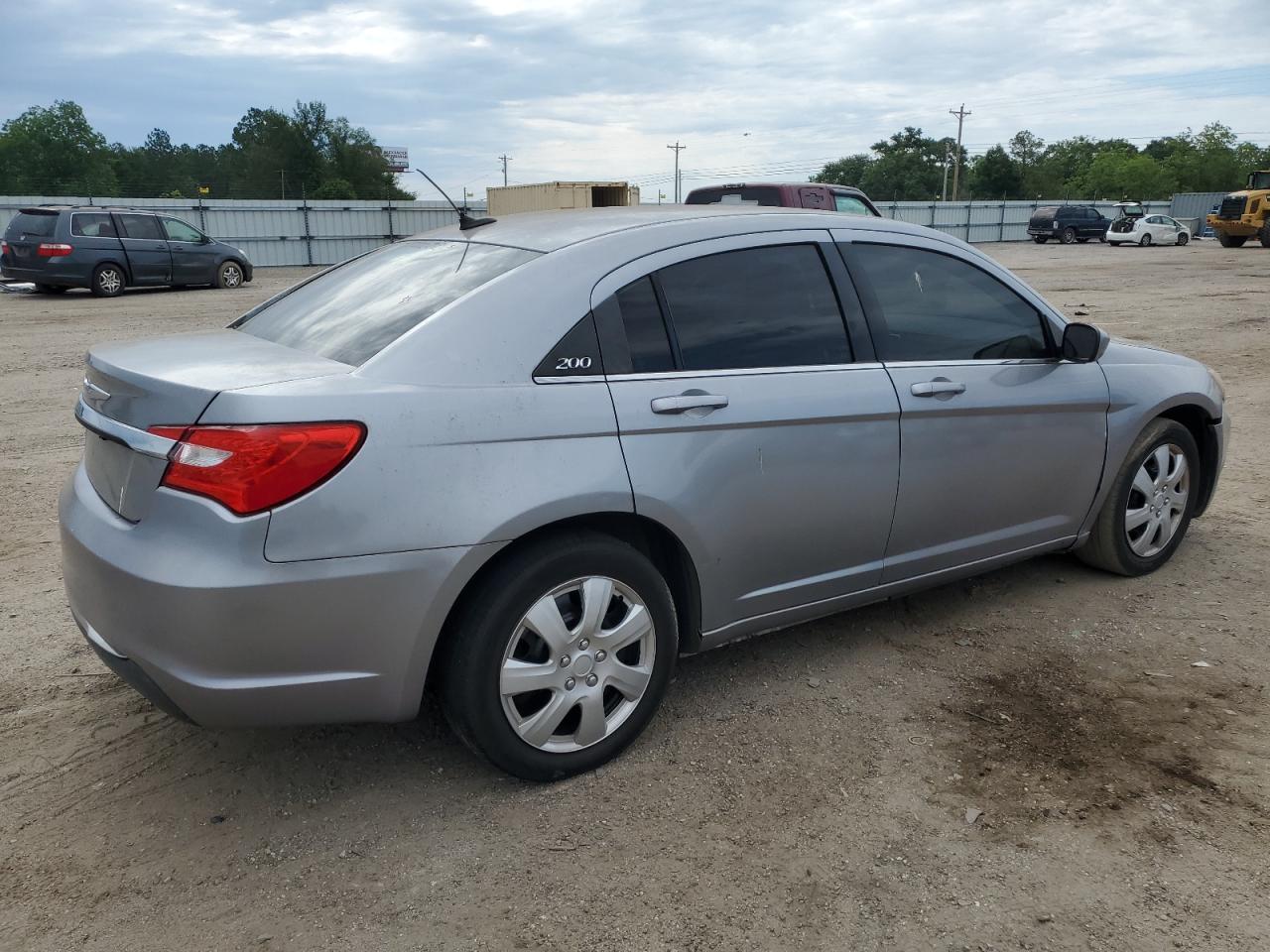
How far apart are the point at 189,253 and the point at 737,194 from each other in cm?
1149

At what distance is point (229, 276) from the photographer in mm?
21484

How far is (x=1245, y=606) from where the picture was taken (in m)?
4.29

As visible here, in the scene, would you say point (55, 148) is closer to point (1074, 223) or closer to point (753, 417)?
point (1074, 223)

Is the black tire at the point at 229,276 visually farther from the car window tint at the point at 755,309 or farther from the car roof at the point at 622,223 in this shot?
the car window tint at the point at 755,309

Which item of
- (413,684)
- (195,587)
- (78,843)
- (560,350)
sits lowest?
(78,843)

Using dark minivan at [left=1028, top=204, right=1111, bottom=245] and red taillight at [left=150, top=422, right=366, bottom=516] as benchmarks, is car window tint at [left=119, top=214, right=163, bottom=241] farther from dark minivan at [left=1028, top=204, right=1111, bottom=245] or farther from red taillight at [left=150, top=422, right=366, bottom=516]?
dark minivan at [left=1028, top=204, right=1111, bottom=245]

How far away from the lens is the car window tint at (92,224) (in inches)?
709

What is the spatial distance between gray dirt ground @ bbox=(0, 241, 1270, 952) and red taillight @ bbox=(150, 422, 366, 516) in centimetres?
99

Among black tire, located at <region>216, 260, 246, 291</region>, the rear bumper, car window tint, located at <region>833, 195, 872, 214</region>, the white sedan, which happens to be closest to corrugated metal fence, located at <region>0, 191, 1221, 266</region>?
black tire, located at <region>216, 260, 246, 291</region>

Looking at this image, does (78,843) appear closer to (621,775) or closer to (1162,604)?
(621,775)

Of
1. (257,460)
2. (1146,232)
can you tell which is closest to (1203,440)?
(257,460)

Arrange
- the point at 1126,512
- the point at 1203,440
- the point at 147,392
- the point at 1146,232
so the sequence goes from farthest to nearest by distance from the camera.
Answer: the point at 1146,232 → the point at 1203,440 → the point at 1126,512 → the point at 147,392

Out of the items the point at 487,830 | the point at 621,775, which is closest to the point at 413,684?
the point at 487,830

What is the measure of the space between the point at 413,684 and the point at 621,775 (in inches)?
28.8
